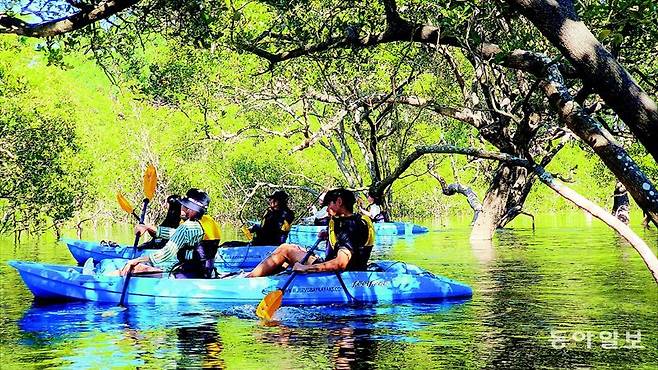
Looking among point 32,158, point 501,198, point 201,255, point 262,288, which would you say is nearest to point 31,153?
point 32,158

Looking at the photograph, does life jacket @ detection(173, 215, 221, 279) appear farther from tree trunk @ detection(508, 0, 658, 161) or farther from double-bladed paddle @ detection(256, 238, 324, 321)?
tree trunk @ detection(508, 0, 658, 161)

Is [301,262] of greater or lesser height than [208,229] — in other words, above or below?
below

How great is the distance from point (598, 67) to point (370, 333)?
5.65 meters

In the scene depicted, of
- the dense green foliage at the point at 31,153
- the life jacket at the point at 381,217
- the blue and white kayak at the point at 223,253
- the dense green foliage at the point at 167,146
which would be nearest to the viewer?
the blue and white kayak at the point at 223,253

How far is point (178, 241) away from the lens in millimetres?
11719

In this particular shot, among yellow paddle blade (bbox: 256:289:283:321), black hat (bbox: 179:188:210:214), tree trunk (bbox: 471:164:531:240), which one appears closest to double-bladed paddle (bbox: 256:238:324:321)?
yellow paddle blade (bbox: 256:289:283:321)

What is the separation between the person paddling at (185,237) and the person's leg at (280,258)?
2.15ft

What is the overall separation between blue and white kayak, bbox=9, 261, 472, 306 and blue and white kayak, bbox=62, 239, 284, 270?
4.64 meters

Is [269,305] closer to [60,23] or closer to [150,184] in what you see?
[150,184]

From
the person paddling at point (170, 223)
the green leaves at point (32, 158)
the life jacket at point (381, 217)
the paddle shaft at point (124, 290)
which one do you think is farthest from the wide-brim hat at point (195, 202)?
the life jacket at point (381, 217)

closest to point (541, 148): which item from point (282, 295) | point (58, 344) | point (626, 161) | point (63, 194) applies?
point (63, 194)

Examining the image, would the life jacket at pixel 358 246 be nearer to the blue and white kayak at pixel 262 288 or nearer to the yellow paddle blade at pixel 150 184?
the blue and white kayak at pixel 262 288

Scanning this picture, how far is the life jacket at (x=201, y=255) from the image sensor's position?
11891mm

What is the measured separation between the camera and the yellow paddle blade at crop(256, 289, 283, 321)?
424 inches
